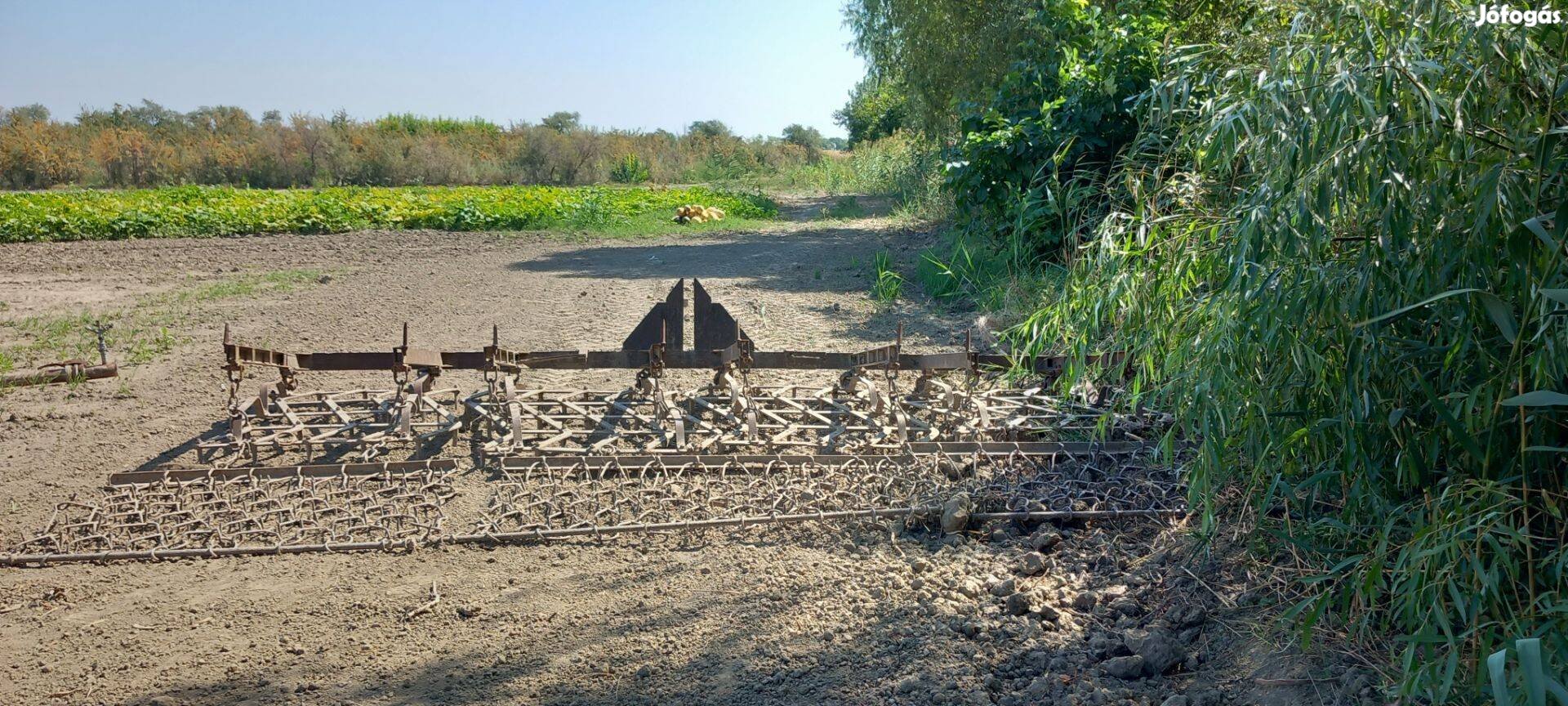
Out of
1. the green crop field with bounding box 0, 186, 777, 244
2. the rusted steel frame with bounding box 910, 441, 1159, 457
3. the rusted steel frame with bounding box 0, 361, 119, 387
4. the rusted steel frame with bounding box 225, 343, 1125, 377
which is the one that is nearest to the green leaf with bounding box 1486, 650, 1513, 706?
the rusted steel frame with bounding box 910, 441, 1159, 457

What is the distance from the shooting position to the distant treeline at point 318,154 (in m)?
32.0

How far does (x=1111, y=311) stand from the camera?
3.43 m

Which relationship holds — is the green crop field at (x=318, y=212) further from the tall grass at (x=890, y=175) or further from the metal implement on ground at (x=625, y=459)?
the metal implement on ground at (x=625, y=459)

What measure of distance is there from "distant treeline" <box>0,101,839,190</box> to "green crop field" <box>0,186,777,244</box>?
8895mm

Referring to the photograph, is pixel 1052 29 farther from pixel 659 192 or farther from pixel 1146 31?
pixel 659 192

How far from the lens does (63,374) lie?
7184mm

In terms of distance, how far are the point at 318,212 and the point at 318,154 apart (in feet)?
55.6

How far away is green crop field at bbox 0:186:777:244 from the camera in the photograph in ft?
57.5

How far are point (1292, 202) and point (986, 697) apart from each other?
1648 mm

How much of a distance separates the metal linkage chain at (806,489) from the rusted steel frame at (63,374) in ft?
13.8

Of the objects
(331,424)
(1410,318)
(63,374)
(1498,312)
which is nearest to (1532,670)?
(1498,312)

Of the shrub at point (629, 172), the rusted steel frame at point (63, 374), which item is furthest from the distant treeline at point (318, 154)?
→ the rusted steel frame at point (63, 374)

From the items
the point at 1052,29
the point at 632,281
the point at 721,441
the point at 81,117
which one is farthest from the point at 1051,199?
the point at 81,117

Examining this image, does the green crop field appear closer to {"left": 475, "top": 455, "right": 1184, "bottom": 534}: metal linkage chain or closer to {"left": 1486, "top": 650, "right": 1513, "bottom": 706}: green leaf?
{"left": 475, "top": 455, "right": 1184, "bottom": 534}: metal linkage chain
